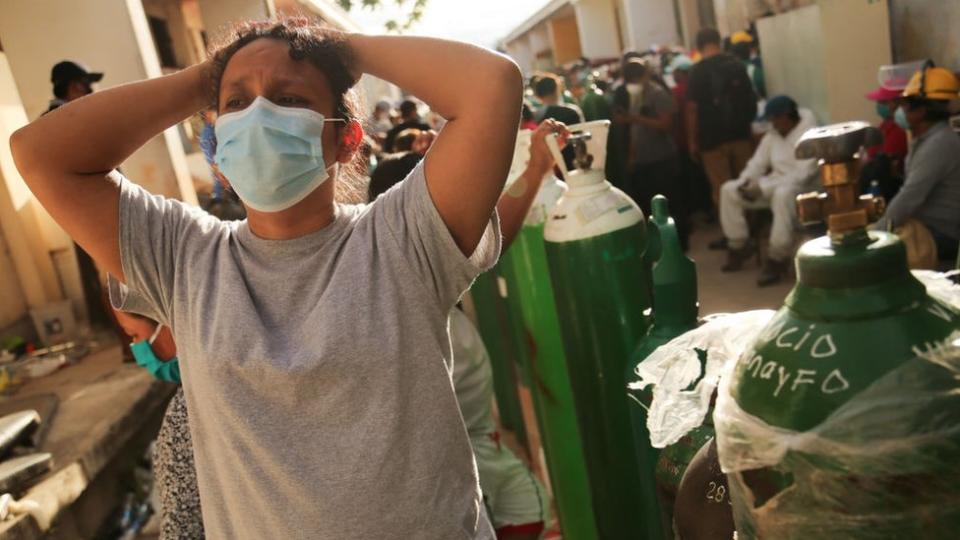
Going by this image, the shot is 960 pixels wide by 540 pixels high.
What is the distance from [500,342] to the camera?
471cm

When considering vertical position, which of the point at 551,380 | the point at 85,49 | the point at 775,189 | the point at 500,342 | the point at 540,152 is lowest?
the point at 500,342

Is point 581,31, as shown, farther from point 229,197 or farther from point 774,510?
point 774,510

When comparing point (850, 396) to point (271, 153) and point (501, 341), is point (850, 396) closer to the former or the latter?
point (271, 153)

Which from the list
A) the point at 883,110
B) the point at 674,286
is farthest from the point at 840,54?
the point at 674,286

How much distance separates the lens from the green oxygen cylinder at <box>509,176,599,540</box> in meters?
2.83

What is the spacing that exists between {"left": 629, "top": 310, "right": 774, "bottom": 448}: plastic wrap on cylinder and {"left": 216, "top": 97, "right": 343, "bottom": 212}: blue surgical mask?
68cm

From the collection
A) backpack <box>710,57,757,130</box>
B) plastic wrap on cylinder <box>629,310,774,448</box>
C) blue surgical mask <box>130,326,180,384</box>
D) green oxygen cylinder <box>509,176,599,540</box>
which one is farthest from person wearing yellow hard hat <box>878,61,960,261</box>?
blue surgical mask <box>130,326,180,384</box>

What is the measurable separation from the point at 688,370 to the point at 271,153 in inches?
31.3

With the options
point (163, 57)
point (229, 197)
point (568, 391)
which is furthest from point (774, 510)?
point (163, 57)

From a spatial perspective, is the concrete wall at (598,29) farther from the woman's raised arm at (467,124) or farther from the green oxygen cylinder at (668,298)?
the woman's raised arm at (467,124)

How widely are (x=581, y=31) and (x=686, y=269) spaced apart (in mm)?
24295

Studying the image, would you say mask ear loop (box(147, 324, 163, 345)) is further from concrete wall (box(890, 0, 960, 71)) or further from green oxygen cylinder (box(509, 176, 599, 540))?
concrete wall (box(890, 0, 960, 71))

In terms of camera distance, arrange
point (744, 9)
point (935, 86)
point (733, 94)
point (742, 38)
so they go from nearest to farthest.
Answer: point (935, 86), point (733, 94), point (742, 38), point (744, 9)

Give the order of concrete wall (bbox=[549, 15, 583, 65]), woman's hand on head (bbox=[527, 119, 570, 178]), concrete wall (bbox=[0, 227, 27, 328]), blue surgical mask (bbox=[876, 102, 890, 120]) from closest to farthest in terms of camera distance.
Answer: woman's hand on head (bbox=[527, 119, 570, 178]), blue surgical mask (bbox=[876, 102, 890, 120]), concrete wall (bbox=[0, 227, 27, 328]), concrete wall (bbox=[549, 15, 583, 65])
